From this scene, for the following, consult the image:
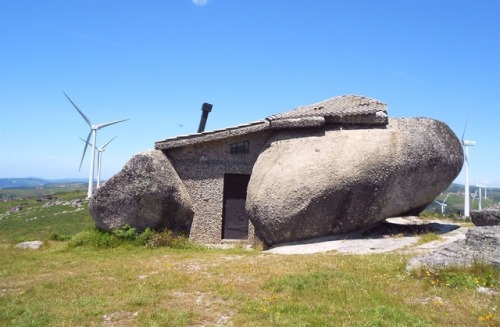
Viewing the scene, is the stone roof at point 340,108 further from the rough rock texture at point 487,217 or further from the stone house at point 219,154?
the rough rock texture at point 487,217

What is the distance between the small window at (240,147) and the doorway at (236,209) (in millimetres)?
2200

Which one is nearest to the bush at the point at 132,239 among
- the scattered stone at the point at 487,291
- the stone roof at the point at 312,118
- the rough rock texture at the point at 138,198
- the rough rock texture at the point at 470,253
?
the rough rock texture at the point at 138,198

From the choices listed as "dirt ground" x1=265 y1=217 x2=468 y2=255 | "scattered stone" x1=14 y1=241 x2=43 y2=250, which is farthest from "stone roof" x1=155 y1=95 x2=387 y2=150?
"scattered stone" x1=14 y1=241 x2=43 y2=250

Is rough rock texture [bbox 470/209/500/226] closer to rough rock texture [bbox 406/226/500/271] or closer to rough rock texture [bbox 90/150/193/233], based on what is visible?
rough rock texture [bbox 406/226/500/271]

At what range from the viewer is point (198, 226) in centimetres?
1700

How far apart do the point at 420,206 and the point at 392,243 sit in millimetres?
2812

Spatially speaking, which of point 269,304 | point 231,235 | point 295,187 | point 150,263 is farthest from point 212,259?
point 231,235

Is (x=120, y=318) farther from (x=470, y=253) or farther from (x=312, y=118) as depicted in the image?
(x=312, y=118)

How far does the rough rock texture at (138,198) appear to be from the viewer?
16125 millimetres

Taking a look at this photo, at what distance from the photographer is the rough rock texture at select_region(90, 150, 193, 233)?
52.9 feet

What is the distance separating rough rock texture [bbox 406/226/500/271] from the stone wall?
27.1 feet

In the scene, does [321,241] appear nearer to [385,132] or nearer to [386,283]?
[385,132]

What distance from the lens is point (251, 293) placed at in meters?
8.65

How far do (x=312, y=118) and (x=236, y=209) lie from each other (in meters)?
7.26
